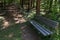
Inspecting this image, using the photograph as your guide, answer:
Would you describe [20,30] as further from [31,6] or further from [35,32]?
[31,6]

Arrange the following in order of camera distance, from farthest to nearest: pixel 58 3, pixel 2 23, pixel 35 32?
pixel 58 3
pixel 2 23
pixel 35 32

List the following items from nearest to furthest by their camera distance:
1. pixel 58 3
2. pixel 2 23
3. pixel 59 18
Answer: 1. pixel 59 18
2. pixel 2 23
3. pixel 58 3

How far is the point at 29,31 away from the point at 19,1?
7366 mm

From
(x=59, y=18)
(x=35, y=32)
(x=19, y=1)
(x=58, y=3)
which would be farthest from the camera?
(x=19, y=1)

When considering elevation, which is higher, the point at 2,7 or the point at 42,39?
the point at 2,7

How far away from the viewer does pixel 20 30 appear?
330 inches

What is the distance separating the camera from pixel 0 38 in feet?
24.0

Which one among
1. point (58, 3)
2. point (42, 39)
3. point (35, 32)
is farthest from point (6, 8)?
point (42, 39)

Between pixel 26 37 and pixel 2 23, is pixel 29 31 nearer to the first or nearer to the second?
pixel 26 37

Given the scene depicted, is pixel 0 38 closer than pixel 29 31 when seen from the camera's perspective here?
Yes

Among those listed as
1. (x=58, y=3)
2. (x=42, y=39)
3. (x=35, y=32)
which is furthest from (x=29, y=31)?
(x=58, y=3)

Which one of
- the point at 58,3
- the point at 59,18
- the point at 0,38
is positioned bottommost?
the point at 0,38

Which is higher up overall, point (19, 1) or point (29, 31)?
point (19, 1)

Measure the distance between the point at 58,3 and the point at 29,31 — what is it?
3326mm
